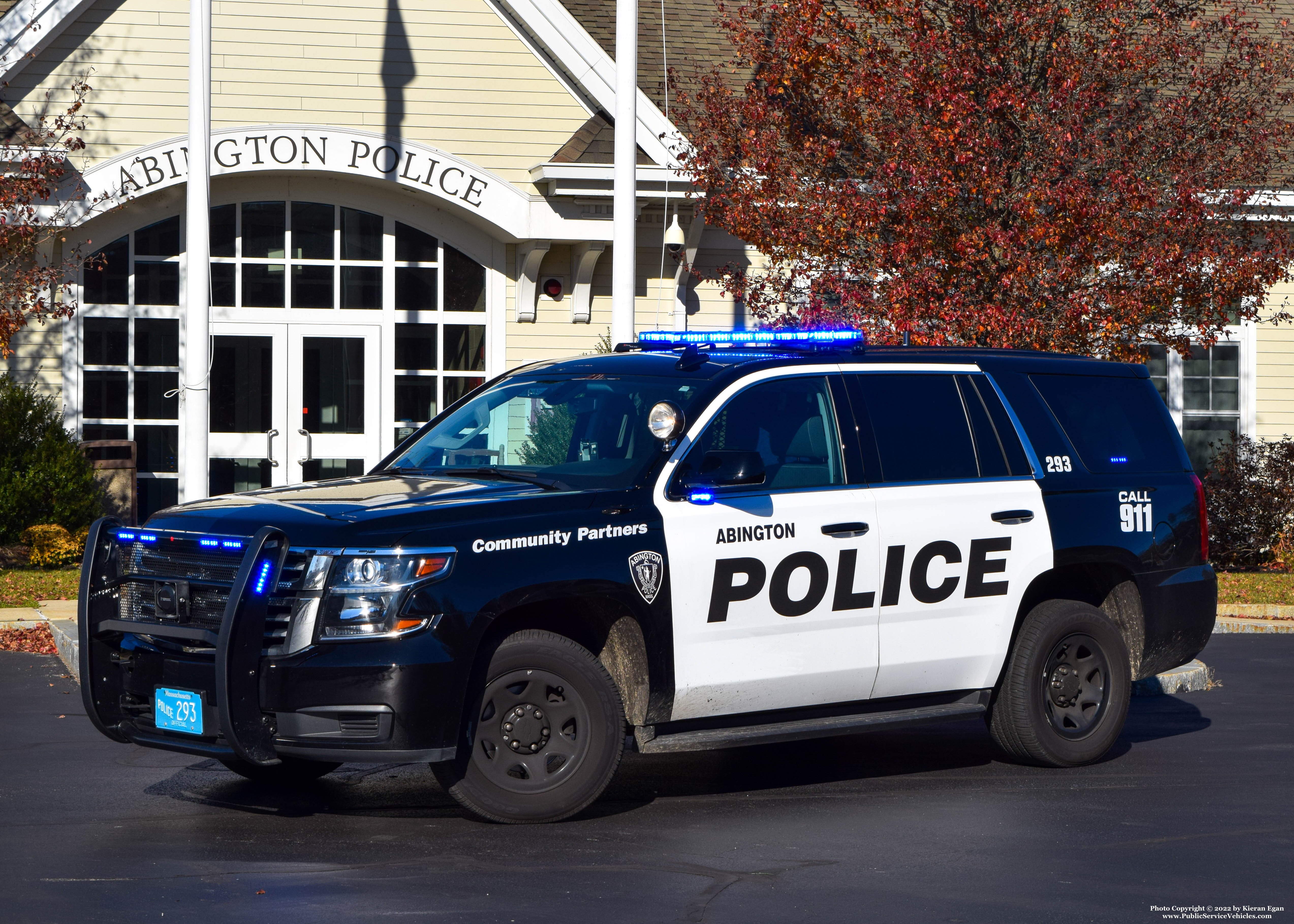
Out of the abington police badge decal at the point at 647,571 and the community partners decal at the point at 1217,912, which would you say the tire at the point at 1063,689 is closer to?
the abington police badge decal at the point at 647,571

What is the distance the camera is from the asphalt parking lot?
5664mm

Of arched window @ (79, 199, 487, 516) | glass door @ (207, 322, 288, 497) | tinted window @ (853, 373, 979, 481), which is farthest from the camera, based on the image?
glass door @ (207, 322, 288, 497)

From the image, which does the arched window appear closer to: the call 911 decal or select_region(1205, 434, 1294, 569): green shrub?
select_region(1205, 434, 1294, 569): green shrub

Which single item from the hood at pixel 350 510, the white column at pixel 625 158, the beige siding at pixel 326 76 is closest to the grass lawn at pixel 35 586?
the beige siding at pixel 326 76

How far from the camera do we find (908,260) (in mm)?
13398

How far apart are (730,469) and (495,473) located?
108 centimetres

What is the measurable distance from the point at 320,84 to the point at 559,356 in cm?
372

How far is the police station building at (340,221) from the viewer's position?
16500 mm

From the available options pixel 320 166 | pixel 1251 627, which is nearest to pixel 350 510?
pixel 1251 627

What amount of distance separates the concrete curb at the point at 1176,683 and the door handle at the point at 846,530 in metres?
3.94

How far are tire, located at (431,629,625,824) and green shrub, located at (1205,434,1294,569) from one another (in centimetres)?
1322

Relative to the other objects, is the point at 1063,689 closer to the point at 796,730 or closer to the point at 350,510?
the point at 796,730

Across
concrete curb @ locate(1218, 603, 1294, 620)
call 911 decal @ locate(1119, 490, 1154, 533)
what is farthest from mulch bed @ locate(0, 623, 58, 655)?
concrete curb @ locate(1218, 603, 1294, 620)

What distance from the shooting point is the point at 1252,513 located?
738 inches
